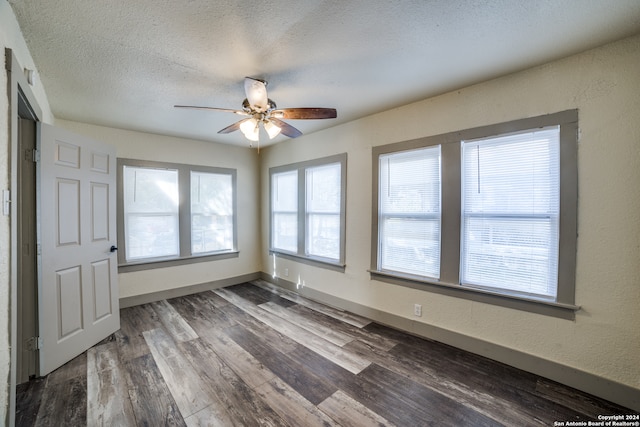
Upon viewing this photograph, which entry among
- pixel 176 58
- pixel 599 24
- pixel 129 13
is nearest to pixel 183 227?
pixel 176 58

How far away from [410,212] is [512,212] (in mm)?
913

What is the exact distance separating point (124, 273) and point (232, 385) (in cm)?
266

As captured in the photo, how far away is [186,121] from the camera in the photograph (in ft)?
10.9

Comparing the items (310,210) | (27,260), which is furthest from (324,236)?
(27,260)

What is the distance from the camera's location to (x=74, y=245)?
2453 mm

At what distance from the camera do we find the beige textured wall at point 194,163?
3.60 m

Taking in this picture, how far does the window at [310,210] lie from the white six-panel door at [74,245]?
2.32 metres

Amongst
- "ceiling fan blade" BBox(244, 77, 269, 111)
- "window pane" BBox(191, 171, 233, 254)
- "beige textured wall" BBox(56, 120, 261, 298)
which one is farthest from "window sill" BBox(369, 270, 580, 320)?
"window pane" BBox(191, 171, 233, 254)

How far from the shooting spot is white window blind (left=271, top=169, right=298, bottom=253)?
4.30 meters

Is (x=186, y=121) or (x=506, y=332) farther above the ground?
(x=186, y=121)

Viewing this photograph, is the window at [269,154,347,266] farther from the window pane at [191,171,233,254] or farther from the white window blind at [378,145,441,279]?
the window pane at [191,171,233,254]

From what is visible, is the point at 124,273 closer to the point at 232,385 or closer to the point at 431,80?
the point at 232,385

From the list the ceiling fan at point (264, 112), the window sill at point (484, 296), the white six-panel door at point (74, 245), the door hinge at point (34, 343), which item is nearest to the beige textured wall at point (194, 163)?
the white six-panel door at point (74, 245)

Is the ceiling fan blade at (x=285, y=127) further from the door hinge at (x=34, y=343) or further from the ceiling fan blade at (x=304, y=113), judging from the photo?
the door hinge at (x=34, y=343)
